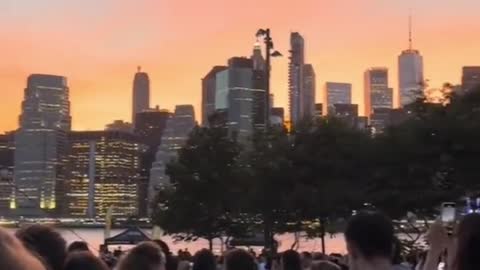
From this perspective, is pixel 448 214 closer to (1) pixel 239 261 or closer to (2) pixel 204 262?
(1) pixel 239 261

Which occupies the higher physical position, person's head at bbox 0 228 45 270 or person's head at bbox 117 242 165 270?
person's head at bbox 0 228 45 270

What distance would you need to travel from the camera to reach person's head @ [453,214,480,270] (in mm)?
3014

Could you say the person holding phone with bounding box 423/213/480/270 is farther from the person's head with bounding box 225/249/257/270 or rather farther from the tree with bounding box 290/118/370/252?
the tree with bounding box 290/118/370/252

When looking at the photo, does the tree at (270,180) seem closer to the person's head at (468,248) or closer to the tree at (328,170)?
the tree at (328,170)

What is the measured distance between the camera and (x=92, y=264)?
4.20 meters

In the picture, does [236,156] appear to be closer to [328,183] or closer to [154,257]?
[328,183]

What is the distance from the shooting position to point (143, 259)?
519 cm

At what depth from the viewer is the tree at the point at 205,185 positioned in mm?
35188

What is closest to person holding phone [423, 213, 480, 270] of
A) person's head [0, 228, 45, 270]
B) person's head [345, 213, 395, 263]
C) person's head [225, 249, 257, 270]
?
person's head [345, 213, 395, 263]

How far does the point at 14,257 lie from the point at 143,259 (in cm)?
302

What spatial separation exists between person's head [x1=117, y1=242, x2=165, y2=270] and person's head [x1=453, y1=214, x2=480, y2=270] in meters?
2.41

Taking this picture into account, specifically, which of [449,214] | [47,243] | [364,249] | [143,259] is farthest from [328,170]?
[364,249]

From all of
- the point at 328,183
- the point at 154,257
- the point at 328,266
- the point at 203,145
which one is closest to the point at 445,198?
the point at 328,183

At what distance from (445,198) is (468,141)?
163 centimetres
